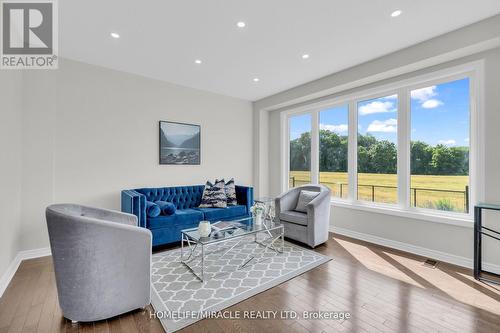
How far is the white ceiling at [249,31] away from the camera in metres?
2.40

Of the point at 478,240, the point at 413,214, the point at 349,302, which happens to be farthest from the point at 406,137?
the point at 349,302

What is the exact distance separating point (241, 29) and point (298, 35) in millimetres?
720

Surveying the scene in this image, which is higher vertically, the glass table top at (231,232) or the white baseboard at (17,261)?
the glass table top at (231,232)

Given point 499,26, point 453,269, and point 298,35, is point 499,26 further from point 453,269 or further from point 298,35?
point 453,269

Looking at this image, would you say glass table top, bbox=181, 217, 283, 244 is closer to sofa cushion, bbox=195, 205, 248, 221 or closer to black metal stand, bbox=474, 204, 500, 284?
sofa cushion, bbox=195, 205, 248, 221

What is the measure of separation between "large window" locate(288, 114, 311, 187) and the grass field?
0.77m

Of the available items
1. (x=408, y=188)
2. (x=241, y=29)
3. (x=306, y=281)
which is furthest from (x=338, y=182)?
(x=241, y=29)

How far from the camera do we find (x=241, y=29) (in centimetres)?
279

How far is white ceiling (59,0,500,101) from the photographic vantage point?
7.87ft

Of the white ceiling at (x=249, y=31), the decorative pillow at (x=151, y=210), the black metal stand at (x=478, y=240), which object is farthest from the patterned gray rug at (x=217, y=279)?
the white ceiling at (x=249, y=31)

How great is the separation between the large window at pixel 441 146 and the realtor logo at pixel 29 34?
483cm

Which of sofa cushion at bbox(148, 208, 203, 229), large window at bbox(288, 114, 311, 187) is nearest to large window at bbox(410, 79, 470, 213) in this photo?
large window at bbox(288, 114, 311, 187)

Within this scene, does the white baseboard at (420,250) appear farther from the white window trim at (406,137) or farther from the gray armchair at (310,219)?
the gray armchair at (310,219)

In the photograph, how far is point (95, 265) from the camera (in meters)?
1.84
